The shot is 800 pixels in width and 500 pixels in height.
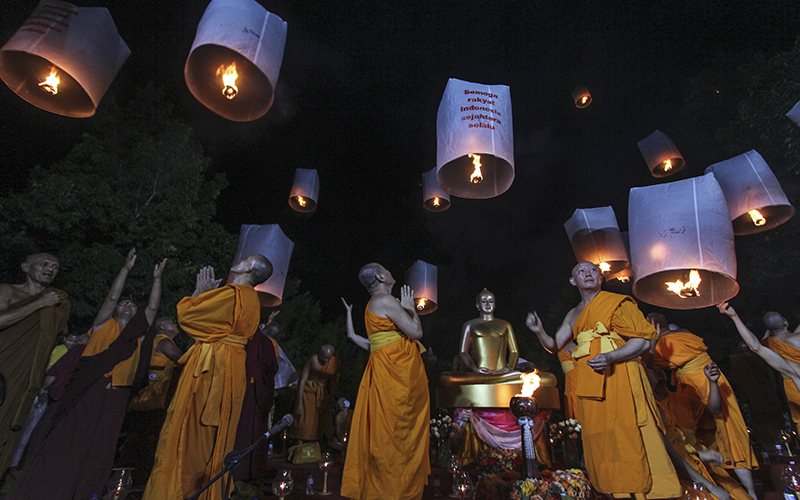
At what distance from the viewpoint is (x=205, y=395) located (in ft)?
10.3

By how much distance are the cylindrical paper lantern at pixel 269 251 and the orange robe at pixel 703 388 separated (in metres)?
5.15

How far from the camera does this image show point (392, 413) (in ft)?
10.9

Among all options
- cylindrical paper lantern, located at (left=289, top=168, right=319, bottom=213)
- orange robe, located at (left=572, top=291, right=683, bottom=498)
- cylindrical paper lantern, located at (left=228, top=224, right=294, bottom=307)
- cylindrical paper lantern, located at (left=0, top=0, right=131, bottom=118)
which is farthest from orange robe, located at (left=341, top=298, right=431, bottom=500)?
cylindrical paper lantern, located at (left=289, top=168, right=319, bottom=213)

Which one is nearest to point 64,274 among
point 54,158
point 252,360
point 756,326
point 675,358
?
point 54,158

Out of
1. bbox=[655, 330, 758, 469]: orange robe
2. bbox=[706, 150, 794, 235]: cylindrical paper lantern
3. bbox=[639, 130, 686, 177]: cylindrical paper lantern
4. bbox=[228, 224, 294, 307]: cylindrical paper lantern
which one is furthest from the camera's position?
bbox=[639, 130, 686, 177]: cylindrical paper lantern

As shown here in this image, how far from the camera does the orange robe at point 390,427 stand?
3158mm

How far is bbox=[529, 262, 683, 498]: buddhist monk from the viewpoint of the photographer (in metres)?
2.79

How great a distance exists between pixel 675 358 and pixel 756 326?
26.6 feet

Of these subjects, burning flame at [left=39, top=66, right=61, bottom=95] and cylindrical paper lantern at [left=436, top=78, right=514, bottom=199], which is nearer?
burning flame at [left=39, top=66, right=61, bottom=95]

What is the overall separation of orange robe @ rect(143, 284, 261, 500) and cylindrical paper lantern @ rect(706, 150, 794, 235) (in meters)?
5.78

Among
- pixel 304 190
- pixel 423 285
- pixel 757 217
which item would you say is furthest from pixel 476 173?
pixel 423 285

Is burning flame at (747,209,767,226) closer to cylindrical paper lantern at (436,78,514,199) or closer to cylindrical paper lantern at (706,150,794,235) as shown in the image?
cylindrical paper lantern at (706,150,794,235)

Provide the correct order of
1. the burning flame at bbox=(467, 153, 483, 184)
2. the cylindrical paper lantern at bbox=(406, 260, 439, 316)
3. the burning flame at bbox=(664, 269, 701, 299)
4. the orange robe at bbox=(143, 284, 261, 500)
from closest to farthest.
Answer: the orange robe at bbox=(143, 284, 261, 500) → the burning flame at bbox=(664, 269, 701, 299) → the burning flame at bbox=(467, 153, 483, 184) → the cylindrical paper lantern at bbox=(406, 260, 439, 316)

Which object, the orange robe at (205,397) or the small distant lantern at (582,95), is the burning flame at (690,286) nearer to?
the orange robe at (205,397)
